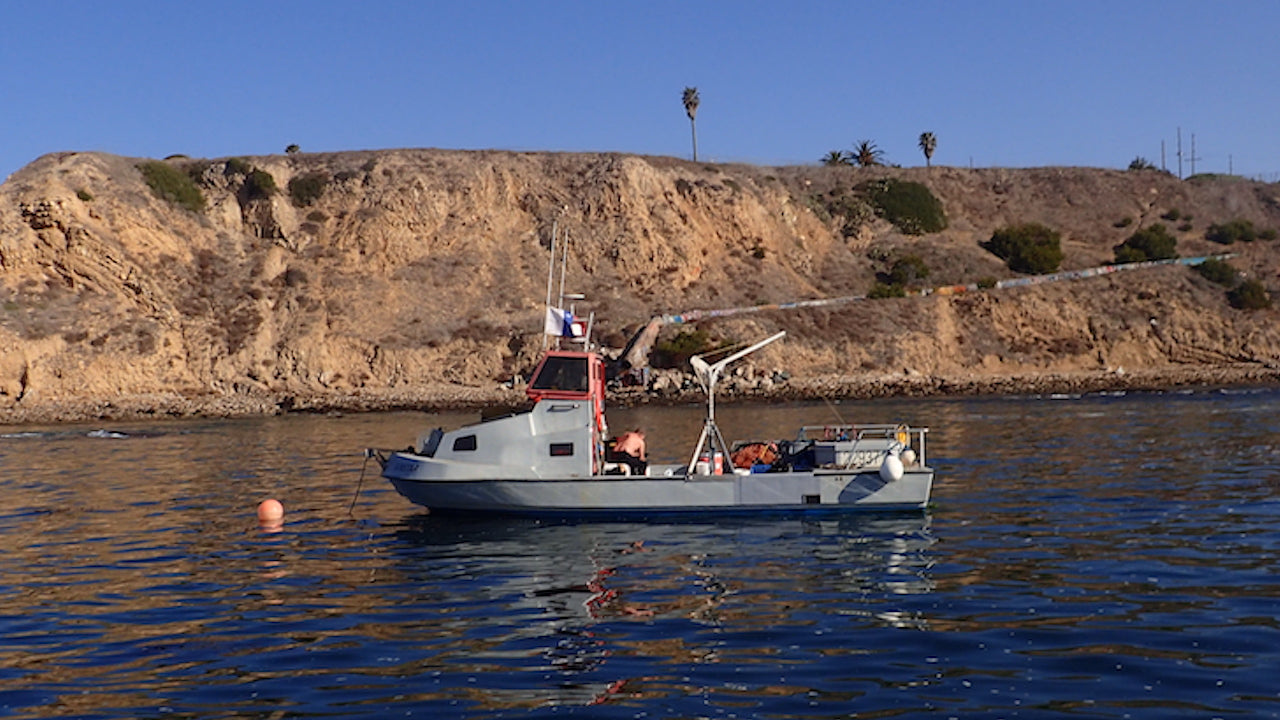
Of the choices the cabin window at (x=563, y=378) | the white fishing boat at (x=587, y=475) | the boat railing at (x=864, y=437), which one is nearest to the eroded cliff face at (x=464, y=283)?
the white fishing boat at (x=587, y=475)

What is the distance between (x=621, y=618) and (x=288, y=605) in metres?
4.58

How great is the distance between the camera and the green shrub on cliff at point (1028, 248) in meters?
82.9

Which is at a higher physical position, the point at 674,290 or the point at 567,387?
the point at 674,290

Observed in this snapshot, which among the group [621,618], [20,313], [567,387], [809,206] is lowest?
[621,618]

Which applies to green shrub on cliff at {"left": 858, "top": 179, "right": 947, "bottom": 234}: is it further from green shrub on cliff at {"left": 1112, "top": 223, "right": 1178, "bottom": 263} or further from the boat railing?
the boat railing

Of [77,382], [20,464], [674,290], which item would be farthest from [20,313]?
[674,290]

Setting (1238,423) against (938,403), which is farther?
(938,403)

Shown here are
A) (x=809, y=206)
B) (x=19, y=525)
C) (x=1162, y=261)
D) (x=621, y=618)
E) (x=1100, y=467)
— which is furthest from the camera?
(x=809, y=206)

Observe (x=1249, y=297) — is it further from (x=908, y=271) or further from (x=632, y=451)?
(x=632, y=451)

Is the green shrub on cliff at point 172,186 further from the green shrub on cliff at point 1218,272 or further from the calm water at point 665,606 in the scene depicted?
the green shrub on cliff at point 1218,272

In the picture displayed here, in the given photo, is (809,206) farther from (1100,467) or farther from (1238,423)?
(1100,467)

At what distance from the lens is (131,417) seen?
189 ft

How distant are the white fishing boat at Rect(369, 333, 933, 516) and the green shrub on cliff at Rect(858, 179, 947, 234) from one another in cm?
7057

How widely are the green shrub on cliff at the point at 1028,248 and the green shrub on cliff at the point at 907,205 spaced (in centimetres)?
475
